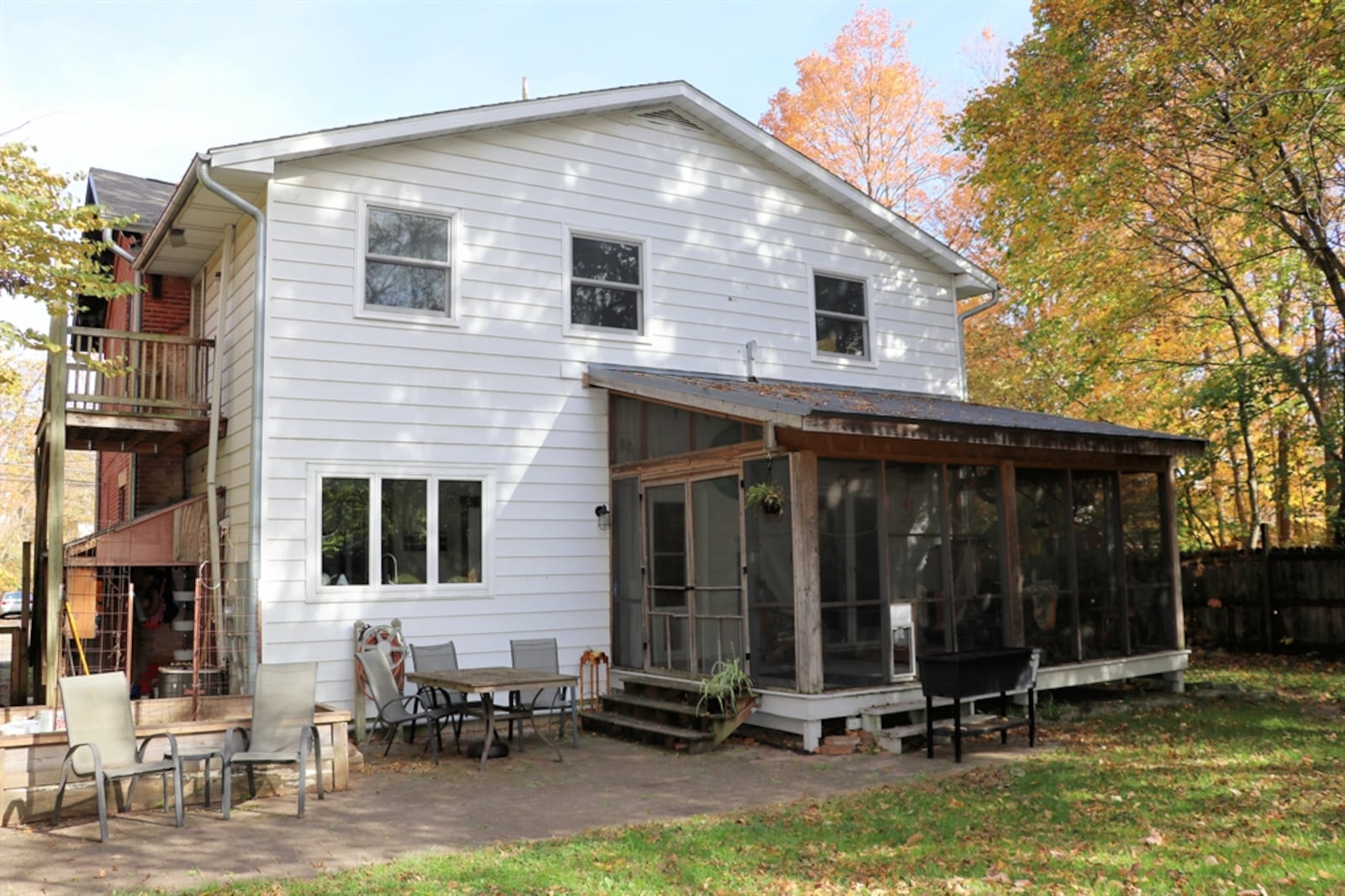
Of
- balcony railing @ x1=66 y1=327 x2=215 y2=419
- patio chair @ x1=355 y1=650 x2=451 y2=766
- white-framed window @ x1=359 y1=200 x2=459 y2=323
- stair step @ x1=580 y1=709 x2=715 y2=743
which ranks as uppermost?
white-framed window @ x1=359 y1=200 x2=459 y2=323

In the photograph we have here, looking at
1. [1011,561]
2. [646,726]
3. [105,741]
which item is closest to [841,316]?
[1011,561]

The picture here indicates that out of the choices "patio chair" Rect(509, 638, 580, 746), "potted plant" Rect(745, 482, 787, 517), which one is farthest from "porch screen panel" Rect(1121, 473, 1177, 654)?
"patio chair" Rect(509, 638, 580, 746)

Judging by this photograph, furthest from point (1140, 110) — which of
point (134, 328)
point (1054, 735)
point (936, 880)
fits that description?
point (134, 328)

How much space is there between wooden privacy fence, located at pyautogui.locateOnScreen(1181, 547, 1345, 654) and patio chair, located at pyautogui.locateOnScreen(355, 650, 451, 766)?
12773 millimetres

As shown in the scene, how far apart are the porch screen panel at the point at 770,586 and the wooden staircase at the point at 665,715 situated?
391 millimetres

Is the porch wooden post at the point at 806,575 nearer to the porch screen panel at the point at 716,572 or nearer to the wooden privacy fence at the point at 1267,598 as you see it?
the porch screen panel at the point at 716,572

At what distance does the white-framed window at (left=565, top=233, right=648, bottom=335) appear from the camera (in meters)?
11.9

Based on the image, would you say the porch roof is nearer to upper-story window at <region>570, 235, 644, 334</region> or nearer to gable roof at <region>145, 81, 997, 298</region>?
upper-story window at <region>570, 235, 644, 334</region>

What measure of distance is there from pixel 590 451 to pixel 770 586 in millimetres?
3013

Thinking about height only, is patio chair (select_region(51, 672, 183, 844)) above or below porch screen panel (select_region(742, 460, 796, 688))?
below

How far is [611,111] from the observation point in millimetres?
12367

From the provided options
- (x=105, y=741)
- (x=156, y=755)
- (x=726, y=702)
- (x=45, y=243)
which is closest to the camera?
(x=105, y=741)

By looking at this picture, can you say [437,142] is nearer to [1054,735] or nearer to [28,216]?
[28,216]

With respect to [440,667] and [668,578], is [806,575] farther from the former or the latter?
[440,667]
